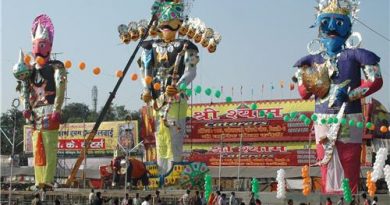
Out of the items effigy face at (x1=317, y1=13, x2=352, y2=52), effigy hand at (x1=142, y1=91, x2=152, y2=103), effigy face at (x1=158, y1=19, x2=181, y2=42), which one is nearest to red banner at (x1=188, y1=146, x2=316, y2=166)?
effigy hand at (x1=142, y1=91, x2=152, y2=103)

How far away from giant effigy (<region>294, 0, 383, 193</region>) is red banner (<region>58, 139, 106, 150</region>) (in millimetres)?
26858

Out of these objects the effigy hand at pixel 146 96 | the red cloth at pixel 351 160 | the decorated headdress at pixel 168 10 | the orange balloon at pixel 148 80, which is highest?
the decorated headdress at pixel 168 10

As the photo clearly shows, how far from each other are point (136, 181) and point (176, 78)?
207 inches

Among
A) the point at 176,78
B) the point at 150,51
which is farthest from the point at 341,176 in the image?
the point at 150,51

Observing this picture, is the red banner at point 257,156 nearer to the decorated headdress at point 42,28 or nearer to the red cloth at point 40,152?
the red cloth at point 40,152

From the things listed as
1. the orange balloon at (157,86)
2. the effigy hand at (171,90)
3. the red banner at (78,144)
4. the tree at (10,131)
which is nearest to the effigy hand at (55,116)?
the orange balloon at (157,86)

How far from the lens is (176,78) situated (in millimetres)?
23719

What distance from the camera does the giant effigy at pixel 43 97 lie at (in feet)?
84.5

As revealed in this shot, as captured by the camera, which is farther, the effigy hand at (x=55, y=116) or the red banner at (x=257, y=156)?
the red banner at (x=257, y=156)

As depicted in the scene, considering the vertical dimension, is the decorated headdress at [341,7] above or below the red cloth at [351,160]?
above

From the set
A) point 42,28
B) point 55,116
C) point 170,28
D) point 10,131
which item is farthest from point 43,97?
point 10,131

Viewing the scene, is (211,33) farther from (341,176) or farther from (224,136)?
(224,136)

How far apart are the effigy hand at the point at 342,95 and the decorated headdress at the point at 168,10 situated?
6831mm

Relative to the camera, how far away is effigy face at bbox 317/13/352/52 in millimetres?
21328
